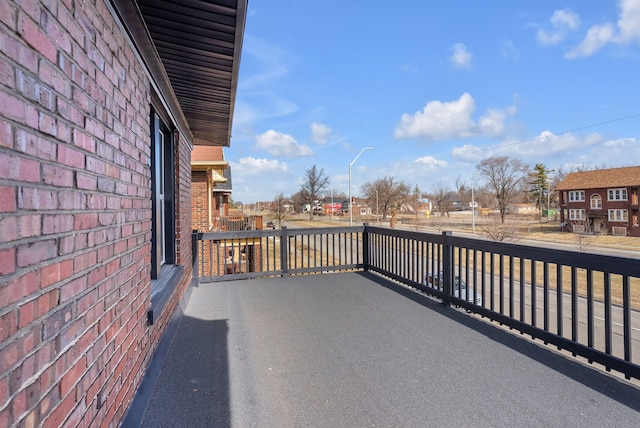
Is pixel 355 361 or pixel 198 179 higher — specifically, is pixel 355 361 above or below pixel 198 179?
below

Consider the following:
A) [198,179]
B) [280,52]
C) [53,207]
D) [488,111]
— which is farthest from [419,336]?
[488,111]

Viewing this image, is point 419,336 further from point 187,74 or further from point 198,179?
point 198,179

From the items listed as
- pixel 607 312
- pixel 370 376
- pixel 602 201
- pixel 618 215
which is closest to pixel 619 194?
pixel 602 201

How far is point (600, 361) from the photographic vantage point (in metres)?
2.33

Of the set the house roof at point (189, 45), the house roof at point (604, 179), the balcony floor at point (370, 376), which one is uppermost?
the house roof at point (604, 179)

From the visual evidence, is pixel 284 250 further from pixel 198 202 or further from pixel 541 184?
pixel 541 184

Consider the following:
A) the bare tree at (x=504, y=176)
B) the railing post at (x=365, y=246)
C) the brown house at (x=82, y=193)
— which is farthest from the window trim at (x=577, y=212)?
the brown house at (x=82, y=193)

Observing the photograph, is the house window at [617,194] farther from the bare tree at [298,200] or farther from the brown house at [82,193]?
the brown house at [82,193]

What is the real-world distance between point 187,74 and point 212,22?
92cm

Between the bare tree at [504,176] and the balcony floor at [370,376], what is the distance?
45.3m

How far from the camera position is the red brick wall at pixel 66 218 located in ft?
2.77

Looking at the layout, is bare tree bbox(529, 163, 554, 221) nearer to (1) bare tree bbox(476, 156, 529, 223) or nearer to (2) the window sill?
(1) bare tree bbox(476, 156, 529, 223)

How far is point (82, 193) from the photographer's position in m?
1.26

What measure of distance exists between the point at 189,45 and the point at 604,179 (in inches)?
1740
